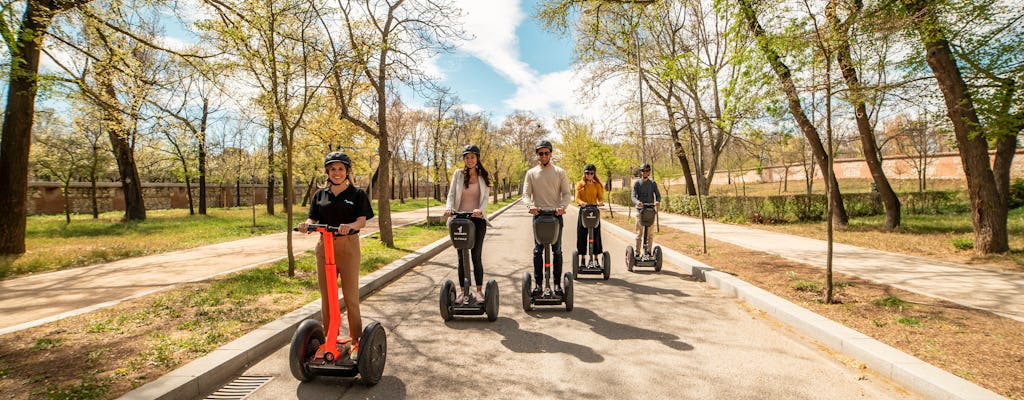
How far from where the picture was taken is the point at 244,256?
1100cm

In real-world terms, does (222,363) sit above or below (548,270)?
below

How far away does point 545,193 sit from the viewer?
5770 millimetres

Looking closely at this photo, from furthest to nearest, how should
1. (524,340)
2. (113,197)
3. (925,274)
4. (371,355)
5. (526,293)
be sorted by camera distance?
(113,197) < (925,274) < (526,293) < (524,340) < (371,355)

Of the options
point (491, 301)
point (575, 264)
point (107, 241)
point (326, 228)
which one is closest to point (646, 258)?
point (575, 264)

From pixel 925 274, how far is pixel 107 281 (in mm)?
13546

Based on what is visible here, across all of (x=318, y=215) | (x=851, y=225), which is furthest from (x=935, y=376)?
(x=851, y=225)

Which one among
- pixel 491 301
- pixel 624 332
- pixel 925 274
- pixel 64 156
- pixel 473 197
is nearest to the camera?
pixel 624 332

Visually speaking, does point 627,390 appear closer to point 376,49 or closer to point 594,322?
point 594,322

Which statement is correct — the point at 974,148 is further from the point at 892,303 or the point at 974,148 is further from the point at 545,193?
the point at 545,193

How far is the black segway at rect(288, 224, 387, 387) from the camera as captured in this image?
11.0 feet

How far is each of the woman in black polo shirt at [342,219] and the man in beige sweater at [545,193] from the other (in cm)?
249

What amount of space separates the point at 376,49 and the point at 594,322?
737 cm

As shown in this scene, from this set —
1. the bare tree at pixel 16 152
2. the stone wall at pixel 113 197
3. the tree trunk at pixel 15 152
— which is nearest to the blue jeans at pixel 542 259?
the bare tree at pixel 16 152

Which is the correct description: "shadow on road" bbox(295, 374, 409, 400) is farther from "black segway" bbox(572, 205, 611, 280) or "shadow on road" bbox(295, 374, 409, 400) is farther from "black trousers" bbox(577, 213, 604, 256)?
"black trousers" bbox(577, 213, 604, 256)
